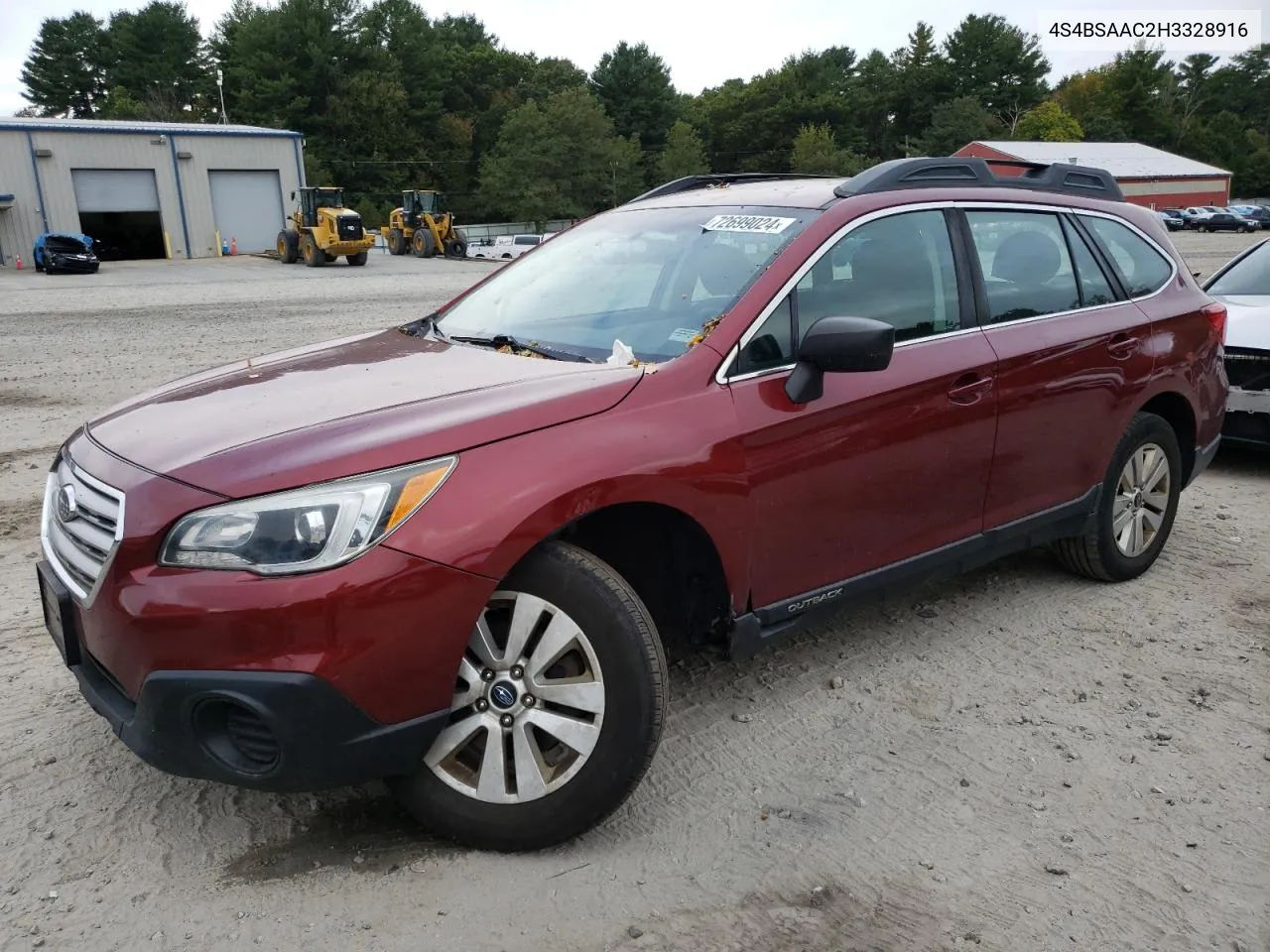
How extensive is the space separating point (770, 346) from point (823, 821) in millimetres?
1411

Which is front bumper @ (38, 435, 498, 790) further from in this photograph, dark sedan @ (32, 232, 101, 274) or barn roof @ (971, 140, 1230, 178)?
barn roof @ (971, 140, 1230, 178)

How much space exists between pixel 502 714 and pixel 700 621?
78 centimetres

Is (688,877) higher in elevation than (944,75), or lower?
lower

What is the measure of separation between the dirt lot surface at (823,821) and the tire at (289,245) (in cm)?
3407

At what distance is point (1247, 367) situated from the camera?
21.6ft

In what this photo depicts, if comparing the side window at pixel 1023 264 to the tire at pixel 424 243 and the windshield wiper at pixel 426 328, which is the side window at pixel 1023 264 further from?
the tire at pixel 424 243

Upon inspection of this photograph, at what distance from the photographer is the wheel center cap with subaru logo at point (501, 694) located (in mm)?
2695

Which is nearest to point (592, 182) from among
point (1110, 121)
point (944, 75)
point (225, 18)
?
point (225, 18)

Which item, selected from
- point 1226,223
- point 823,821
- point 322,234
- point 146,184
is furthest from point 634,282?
point 1226,223

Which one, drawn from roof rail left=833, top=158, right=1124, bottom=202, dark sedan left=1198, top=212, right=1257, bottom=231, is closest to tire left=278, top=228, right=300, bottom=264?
roof rail left=833, top=158, right=1124, bottom=202

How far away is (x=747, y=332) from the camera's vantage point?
10.4 ft

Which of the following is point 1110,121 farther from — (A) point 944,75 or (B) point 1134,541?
(B) point 1134,541

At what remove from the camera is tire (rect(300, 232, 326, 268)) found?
34.5 m

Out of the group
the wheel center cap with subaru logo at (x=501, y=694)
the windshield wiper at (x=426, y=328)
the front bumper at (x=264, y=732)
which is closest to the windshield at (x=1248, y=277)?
the windshield wiper at (x=426, y=328)
